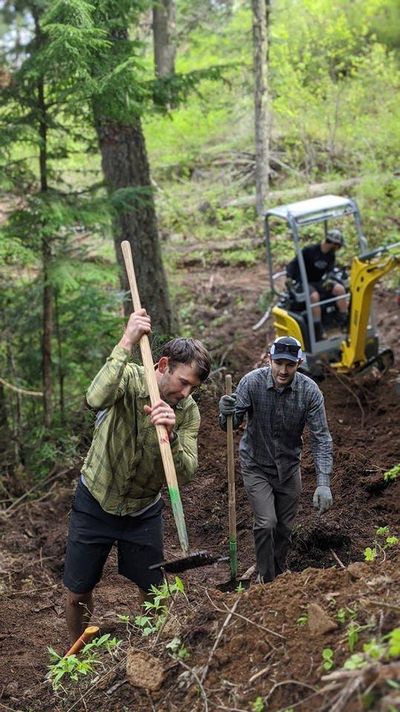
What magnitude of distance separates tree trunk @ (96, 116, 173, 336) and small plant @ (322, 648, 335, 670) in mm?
6942

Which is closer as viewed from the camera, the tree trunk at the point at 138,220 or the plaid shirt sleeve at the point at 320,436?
the plaid shirt sleeve at the point at 320,436

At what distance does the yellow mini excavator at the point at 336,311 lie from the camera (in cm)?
973

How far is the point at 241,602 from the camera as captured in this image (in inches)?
152

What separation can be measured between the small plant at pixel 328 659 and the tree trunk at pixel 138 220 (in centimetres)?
694

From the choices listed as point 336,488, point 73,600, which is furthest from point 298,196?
point 73,600

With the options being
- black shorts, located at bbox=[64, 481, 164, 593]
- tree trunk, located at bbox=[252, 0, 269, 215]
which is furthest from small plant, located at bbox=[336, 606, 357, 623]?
tree trunk, located at bbox=[252, 0, 269, 215]

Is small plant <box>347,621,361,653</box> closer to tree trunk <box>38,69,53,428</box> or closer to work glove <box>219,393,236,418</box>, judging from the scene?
work glove <box>219,393,236,418</box>

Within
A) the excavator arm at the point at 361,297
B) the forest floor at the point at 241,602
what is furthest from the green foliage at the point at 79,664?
the excavator arm at the point at 361,297

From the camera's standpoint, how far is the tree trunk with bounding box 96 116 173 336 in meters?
10.1

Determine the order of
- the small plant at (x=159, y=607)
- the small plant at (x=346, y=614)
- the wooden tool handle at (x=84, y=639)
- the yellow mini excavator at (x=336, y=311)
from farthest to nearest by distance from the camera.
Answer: the yellow mini excavator at (x=336, y=311) → the wooden tool handle at (x=84, y=639) → the small plant at (x=159, y=607) → the small plant at (x=346, y=614)

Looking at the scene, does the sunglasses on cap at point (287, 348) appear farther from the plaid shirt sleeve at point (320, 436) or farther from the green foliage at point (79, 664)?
the green foliage at point (79, 664)

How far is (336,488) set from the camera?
763 cm

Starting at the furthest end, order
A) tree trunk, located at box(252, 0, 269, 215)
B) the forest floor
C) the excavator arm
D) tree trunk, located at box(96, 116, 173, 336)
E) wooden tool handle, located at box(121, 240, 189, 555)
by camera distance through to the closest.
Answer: tree trunk, located at box(252, 0, 269, 215), tree trunk, located at box(96, 116, 173, 336), the excavator arm, wooden tool handle, located at box(121, 240, 189, 555), the forest floor

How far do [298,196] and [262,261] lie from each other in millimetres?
2286
